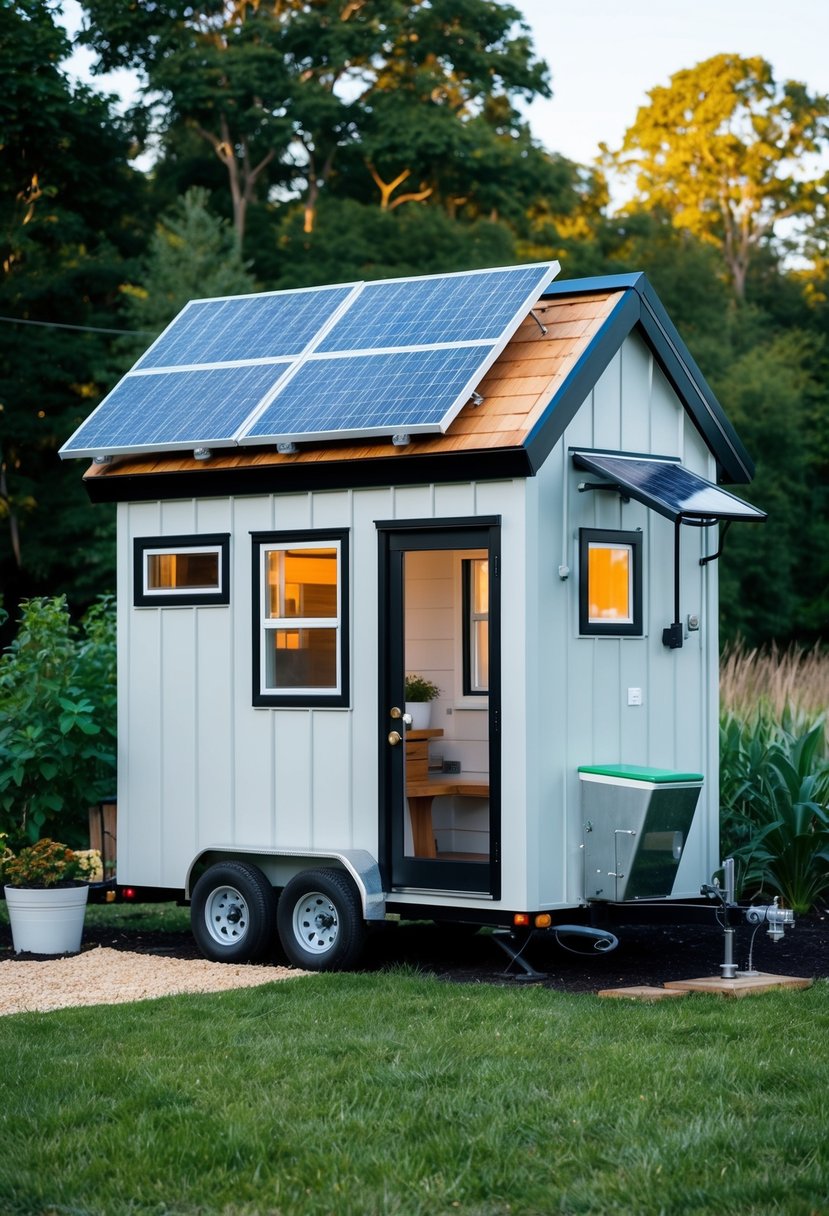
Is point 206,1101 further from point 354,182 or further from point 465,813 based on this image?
point 354,182

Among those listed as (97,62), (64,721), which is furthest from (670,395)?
A: (97,62)

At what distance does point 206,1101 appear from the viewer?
257 inches

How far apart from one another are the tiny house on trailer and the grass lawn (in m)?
1.48

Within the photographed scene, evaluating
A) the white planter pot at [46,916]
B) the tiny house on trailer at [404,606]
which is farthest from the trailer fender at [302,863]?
the white planter pot at [46,916]

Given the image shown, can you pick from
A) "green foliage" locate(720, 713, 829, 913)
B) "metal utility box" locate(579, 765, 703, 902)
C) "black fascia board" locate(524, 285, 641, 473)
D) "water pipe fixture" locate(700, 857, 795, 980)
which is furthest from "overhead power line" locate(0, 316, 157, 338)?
"water pipe fixture" locate(700, 857, 795, 980)

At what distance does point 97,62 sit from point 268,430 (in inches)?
1109

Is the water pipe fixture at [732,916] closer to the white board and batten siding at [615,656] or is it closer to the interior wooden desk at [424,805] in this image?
the white board and batten siding at [615,656]

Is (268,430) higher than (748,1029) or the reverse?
higher

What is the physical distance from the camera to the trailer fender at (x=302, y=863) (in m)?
9.88

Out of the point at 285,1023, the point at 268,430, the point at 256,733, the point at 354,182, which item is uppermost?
the point at 354,182

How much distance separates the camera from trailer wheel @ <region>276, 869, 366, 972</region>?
32.4ft

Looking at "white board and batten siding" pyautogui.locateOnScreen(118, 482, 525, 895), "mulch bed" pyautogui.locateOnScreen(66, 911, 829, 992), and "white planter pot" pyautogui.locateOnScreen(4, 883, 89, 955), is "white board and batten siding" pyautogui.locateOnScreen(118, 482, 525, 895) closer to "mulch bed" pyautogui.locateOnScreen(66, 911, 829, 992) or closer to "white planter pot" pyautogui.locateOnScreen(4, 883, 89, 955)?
"white planter pot" pyautogui.locateOnScreen(4, 883, 89, 955)

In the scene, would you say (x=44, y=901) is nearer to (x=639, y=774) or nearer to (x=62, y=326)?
(x=639, y=774)

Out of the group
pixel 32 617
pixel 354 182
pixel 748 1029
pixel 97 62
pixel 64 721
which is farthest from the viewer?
pixel 354 182
